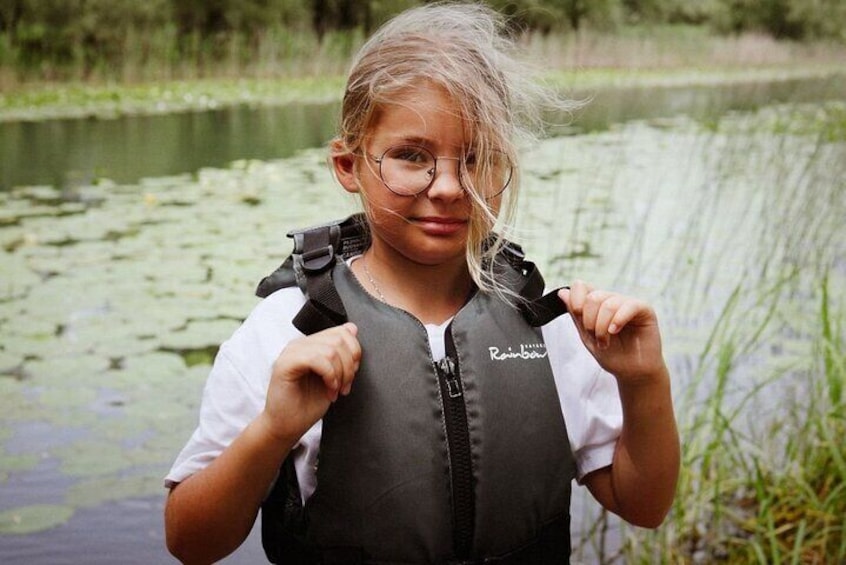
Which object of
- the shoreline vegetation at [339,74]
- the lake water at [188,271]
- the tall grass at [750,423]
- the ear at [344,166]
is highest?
the ear at [344,166]

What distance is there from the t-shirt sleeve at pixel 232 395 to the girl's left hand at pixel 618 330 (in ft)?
1.29

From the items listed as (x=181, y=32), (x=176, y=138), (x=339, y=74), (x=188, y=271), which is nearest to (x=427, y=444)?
(x=188, y=271)

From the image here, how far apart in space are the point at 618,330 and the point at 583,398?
275 millimetres

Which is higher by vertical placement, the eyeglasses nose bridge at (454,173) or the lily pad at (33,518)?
the eyeglasses nose bridge at (454,173)

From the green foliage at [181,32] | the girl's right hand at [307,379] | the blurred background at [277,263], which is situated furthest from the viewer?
the green foliage at [181,32]

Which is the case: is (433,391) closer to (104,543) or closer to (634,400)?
(634,400)

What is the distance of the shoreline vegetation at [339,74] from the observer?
9.69 metres

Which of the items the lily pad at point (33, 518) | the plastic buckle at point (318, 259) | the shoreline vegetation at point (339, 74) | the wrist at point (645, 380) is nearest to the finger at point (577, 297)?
the wrist at point (645, 380)

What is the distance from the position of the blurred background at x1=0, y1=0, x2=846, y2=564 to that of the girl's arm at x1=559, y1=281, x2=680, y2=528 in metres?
0.49

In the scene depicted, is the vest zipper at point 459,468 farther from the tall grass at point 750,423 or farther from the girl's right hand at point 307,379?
the tall grass at point 750,423

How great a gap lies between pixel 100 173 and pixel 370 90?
5258 millimetres

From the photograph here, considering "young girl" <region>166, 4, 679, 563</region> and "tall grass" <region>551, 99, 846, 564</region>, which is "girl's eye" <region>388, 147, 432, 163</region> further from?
"tall grass" <region>551, 99, 846, 564</region>

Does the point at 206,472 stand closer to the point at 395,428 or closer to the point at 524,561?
the point at 395,428

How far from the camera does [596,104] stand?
440 inches
